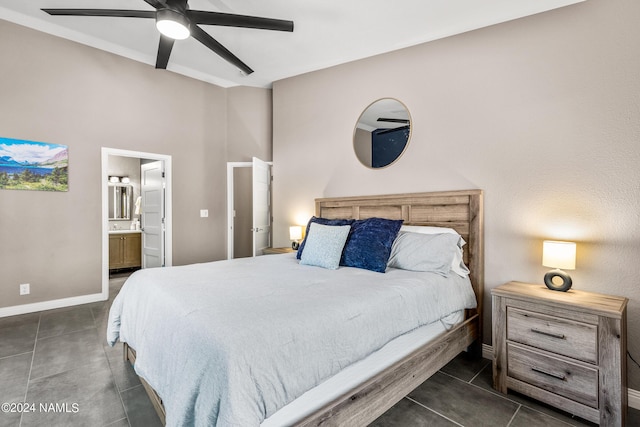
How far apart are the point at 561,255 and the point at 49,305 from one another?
5.10 m

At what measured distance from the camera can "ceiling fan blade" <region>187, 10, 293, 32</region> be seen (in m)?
2.33

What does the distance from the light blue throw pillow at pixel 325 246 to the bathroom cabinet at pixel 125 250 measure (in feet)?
14.8

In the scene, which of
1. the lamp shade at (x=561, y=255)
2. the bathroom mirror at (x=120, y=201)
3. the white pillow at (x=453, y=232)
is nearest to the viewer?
the lamp shade at (x=561, y=255)

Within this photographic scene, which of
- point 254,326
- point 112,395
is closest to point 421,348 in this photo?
point 254,326

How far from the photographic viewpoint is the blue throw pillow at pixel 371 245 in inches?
96.6

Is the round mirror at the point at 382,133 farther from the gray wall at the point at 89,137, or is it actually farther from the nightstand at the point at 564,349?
the gray wall at the point at 89,137

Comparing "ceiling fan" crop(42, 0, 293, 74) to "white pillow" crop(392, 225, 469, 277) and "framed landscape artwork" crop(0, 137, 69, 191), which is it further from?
"white pillow" crop(392, 225, 469, 277)

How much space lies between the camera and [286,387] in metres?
1.17

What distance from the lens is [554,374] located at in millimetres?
1871

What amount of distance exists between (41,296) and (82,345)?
1.50m

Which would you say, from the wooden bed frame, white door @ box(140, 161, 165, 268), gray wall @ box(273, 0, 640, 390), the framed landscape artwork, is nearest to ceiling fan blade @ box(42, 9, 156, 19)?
the framed landscape artwork

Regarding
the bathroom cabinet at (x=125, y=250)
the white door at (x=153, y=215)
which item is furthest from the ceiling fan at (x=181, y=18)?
the bathroom cabinet at (x=125, y=250)

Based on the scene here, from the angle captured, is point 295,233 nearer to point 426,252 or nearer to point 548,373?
point 426,252

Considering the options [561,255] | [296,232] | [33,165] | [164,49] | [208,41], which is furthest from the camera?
[296,232]
